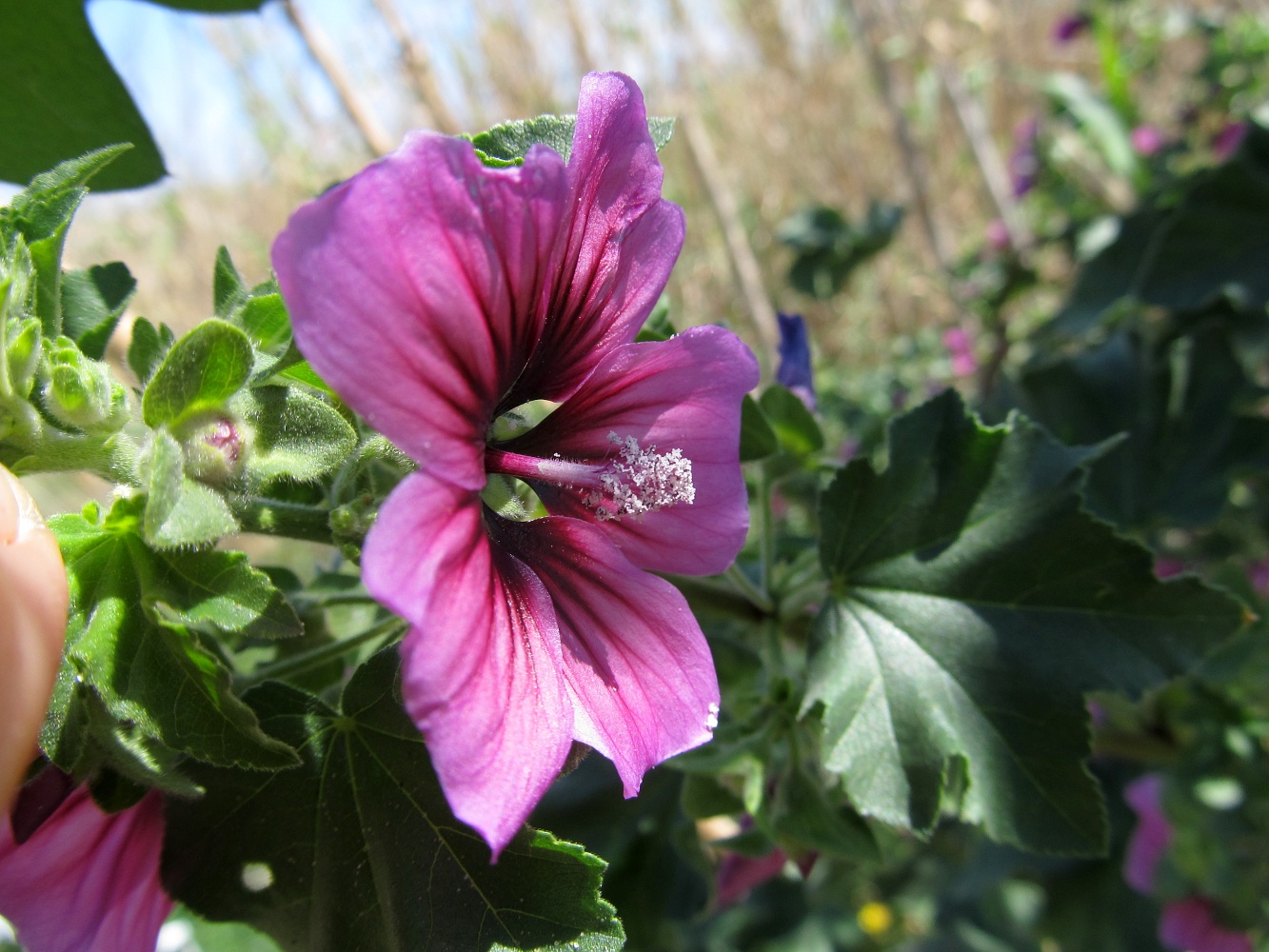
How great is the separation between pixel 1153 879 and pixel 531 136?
1577mm

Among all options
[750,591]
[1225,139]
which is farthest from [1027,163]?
[750,591]

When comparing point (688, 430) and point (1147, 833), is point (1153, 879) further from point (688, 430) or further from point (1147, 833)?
Result: point (688, 430)

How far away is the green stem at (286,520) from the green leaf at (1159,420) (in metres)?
1.29

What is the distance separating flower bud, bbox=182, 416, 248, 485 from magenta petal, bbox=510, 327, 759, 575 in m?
0.24

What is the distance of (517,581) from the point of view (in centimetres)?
65

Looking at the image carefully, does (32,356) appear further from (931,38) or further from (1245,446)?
(931,38)

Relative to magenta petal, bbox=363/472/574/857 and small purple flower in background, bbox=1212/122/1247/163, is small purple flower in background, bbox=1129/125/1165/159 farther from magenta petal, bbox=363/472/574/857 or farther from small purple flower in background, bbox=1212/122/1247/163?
magenta petal, bbox=363/472/574/857

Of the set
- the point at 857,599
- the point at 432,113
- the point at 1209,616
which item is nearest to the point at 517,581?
the point at 857,599

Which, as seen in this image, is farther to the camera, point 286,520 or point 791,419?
point 791,419

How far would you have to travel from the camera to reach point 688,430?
0.71 m

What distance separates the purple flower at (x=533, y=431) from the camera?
50 cm

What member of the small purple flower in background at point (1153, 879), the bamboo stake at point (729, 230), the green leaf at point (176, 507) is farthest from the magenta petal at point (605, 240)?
the bamboo stake at point (729, 230)

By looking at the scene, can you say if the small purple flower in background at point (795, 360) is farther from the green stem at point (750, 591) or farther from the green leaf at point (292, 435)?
the green leaf at point (292, 435)

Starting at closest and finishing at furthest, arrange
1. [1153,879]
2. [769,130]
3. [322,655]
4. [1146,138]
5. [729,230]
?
[322,655]
[1153,879]
[1146,138]
[729,230]
[769,130]
